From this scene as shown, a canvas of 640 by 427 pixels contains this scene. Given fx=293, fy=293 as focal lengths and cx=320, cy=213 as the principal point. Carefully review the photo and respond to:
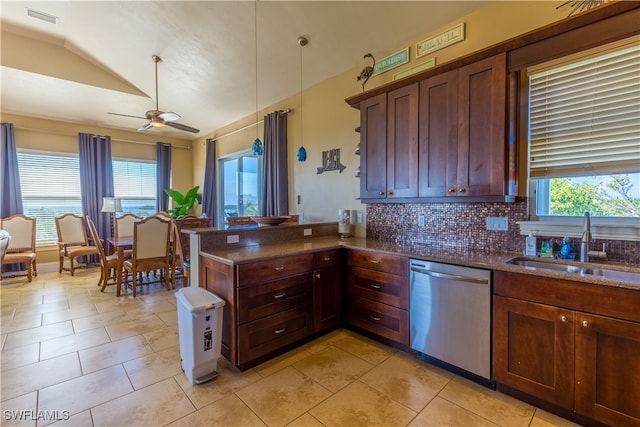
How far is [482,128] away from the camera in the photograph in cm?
225

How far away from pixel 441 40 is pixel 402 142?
109 cm

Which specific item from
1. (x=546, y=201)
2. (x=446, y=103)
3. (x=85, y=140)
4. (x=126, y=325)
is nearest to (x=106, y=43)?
(x=85, y=140)

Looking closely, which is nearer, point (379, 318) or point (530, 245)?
point (530, 245)

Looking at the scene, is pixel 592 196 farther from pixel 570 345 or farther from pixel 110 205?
pixel 110 205

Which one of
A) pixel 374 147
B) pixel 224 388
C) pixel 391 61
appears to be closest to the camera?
pixel 224 388

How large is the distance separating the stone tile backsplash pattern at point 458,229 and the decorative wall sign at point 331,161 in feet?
2.39

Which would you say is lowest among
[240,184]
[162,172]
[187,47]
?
[240,184]

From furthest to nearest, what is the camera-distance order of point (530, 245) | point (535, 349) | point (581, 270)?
point (530, 245), point (581, 270), point (535, 349)

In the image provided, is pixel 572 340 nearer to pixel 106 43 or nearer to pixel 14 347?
pixel 14 347

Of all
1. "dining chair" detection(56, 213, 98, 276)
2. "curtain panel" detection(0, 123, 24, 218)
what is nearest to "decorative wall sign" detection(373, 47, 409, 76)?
"dining chair" detection(56, 213, 98, 276)

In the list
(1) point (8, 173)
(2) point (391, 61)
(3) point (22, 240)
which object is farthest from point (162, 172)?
(2) point (391, 61)

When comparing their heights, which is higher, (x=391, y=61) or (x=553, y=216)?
(x=391, y=61)

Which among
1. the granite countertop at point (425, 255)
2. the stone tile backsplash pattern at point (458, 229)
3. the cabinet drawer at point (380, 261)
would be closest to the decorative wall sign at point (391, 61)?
the stone tile backsplash pattern at point (458, 229)

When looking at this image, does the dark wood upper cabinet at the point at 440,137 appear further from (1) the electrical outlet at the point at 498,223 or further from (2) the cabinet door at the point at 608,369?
(2) the cabinet door at the point at 608,369
